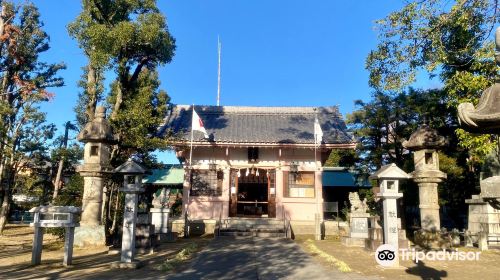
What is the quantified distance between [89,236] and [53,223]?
3460mm

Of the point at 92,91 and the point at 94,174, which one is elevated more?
the point at 92,91

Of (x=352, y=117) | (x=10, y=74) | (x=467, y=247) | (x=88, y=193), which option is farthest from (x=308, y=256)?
(x=10, y=74)

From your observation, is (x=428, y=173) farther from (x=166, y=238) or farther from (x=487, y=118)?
(x=166, y=238)

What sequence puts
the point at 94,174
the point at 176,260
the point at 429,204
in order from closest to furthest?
the point at 176,260
the point at 429,204
the point at 94,174

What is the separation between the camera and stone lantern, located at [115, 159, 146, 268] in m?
8.98

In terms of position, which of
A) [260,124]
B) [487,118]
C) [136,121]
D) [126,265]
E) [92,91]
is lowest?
[126,265]

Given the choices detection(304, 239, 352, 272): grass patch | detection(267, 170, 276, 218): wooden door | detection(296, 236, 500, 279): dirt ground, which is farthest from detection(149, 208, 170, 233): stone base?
detection(296, 236, 500, 279): dirt ground

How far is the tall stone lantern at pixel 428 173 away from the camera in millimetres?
12698

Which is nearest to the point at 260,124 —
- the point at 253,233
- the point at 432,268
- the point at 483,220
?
the point at 253,233

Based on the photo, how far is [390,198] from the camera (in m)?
9.70

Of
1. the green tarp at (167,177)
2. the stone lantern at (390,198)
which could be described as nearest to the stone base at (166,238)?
the green tarp at (167,177)

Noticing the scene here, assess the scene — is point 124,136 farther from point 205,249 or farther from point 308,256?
point 308,256

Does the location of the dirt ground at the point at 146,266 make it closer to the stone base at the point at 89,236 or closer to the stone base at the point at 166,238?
the stone base at the point at 89,236

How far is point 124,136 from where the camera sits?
14.7 m
